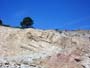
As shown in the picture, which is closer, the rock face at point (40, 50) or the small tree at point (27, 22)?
the rock face at point (40, 50)


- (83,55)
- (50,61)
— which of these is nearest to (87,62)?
(83,55)

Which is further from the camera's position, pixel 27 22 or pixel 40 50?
pixel 27 22

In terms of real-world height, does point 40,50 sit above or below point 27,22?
below

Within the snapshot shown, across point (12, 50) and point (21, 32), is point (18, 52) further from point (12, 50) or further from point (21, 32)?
point (21, 32)

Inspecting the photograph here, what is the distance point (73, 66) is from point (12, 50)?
8.63m

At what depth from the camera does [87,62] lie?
32406 mm

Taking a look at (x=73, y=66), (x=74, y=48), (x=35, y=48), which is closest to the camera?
(x=73, y=66)

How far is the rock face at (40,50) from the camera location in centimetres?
3250

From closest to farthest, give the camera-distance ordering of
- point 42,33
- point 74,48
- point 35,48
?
point 74,48 → point 35,48 → point 42,33

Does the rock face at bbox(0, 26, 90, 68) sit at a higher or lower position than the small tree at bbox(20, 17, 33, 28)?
lower

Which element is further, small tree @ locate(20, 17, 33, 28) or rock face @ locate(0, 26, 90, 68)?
small tree @ locate(20, 17, 33, 28)

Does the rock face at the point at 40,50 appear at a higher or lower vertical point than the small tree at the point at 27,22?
lower

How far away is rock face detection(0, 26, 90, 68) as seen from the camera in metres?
32.5

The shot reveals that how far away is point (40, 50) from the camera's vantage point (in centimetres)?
3641
